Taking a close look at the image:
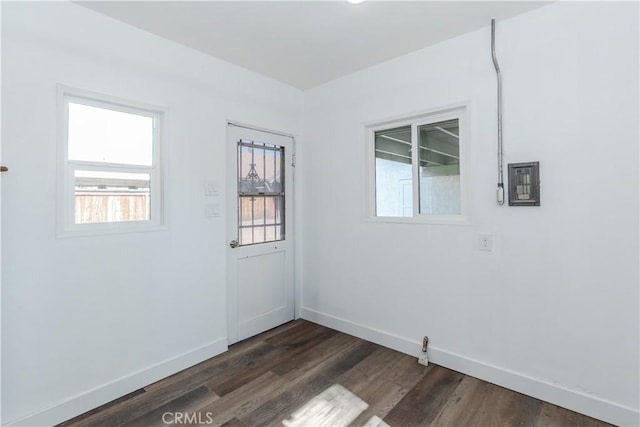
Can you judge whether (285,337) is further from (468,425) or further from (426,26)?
(426,26)

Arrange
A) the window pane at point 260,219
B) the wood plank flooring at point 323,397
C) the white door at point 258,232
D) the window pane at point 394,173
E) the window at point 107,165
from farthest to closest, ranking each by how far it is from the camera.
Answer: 1. the window pane at point 260,219
2. the white door at point 258,232
3. the window pane at point 394,173
4. the window at point 107,165
5. the wood plank flooring at point 323,397

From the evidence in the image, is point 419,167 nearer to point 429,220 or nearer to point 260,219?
point 429,220

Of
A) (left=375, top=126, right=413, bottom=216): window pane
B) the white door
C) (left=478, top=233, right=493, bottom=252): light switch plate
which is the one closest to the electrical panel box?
(left=478, top=233, right=493, bottom=252): light switch plate

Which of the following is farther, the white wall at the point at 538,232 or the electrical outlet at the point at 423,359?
the electrical outlet at the point at 423,359

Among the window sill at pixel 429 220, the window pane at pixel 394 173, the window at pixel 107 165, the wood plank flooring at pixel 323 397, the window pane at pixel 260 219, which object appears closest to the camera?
the wood plank flooring at pixel 323 397

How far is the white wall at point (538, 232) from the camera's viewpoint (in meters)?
1.82

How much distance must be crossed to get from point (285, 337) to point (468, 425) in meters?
1.72

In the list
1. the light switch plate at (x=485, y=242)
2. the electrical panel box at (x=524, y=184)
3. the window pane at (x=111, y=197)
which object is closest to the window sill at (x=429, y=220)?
the light switch plate at (x=485, y=242)

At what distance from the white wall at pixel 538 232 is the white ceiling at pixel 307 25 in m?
0.19

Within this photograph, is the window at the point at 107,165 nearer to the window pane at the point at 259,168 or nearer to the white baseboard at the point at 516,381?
the window pane at the point at 259,168

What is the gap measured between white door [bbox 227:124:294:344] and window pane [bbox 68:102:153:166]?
716 mm

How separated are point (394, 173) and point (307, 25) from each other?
1433mm

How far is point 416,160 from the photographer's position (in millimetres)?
2727

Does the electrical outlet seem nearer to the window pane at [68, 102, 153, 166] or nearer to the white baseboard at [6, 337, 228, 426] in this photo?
the white baseboard at [6, 337, 228, 426]
